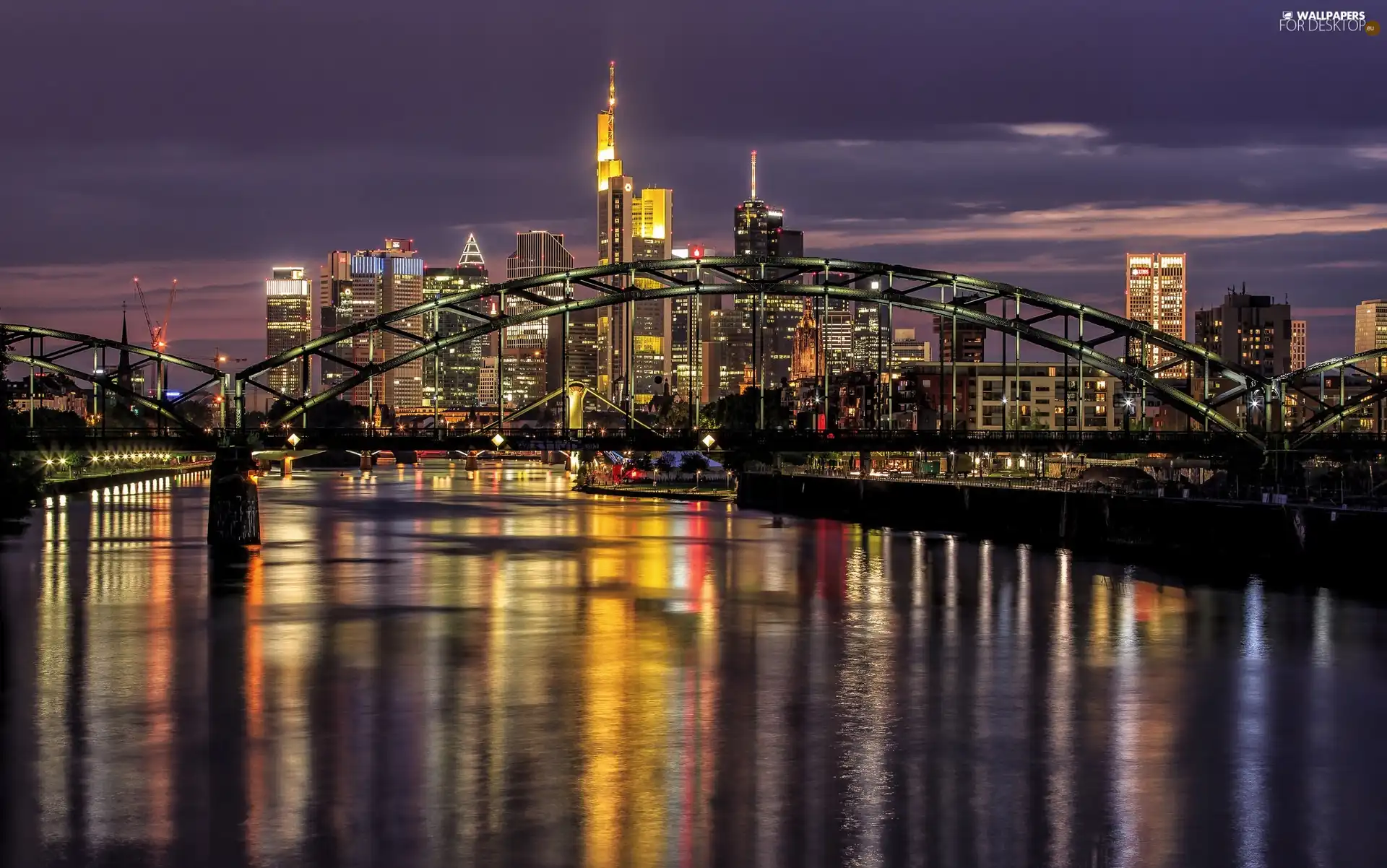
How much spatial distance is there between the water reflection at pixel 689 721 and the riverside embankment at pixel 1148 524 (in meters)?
3.82

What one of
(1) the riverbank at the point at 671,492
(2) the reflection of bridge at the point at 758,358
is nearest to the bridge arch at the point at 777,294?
(2) the reflection of bridge at the point at 758,358

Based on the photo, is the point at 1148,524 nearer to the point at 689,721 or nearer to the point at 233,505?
the point at 233,505

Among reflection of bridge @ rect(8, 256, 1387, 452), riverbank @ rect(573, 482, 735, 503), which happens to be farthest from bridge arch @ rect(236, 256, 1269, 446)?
riverbank @ rect(573, 482, 735, 503)

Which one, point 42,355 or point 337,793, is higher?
point 42,355

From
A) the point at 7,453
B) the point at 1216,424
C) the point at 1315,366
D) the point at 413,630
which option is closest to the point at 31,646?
the point at 413,630

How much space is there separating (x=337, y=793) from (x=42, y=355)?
7881cm

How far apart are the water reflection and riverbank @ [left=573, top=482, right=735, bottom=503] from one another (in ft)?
316

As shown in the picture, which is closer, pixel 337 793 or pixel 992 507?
pixel 337 793

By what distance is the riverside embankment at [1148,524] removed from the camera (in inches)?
2657

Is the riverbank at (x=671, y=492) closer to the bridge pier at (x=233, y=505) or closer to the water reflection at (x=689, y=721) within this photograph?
the bridge pier at (x=233, y=505)

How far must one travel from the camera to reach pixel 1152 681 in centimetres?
4378

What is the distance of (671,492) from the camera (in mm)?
176250

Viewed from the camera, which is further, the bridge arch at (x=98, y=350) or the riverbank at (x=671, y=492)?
the riverbank at (x=671, y=492)

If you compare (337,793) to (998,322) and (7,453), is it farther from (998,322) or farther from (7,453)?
(7,453)
